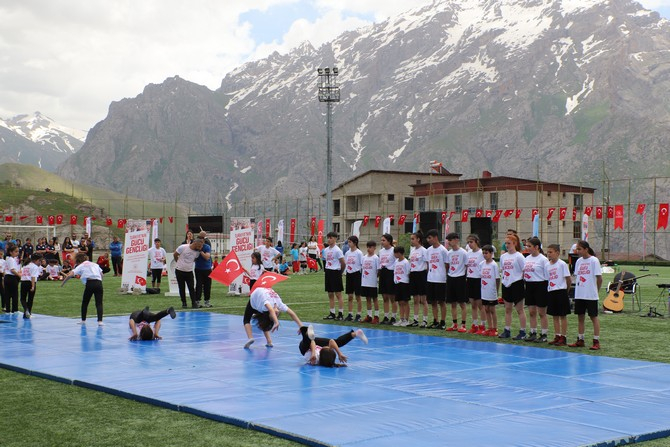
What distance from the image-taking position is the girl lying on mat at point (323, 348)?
34.9 ft

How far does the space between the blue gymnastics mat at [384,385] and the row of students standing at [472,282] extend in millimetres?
830

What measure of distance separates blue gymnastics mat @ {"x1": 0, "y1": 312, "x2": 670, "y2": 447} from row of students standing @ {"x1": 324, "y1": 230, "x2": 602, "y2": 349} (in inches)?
32.7

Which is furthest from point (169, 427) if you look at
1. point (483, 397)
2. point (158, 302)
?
point (158, 302)

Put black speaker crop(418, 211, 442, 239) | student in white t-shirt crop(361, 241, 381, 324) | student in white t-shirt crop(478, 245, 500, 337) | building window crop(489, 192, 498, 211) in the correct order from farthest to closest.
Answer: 1. building window crop(489, 192, 498, 211)
2. black speaker crop(418, 211, 442, 239)
3. student in white t-shirt crop(361, 241, 381, 324)
4. student in white t-shirt crop(478, 245, 500, 337)

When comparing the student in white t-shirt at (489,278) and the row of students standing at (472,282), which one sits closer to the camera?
the row of students standing at (472,282)

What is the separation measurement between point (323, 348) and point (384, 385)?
1.48 metres

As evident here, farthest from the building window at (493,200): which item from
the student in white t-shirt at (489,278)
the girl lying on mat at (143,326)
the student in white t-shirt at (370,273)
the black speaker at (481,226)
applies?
→ the girl lying on mat at (143,326)

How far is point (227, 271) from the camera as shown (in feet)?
61.2

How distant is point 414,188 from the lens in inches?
3191

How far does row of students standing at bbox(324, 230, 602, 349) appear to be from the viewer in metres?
12.5

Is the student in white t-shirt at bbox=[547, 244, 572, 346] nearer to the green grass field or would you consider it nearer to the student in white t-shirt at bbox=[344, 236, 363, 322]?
the green grass field

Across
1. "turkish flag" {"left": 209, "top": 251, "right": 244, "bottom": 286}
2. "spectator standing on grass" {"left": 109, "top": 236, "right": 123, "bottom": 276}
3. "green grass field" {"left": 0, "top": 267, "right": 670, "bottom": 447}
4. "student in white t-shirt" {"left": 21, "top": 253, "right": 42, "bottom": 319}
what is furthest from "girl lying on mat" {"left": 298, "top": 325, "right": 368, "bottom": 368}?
"spectator standing on grass" {"left": 109, "top": 236, "right": 123, "bottom": 276}

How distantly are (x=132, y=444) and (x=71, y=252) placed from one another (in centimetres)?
2923

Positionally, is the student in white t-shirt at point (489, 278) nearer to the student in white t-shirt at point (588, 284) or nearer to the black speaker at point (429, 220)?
the student in white t-shirt at point (588, 284)
